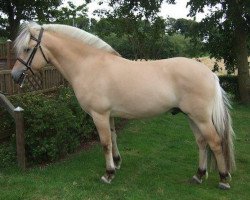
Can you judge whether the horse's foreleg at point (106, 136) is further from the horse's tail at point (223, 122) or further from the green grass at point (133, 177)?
the horse's tail at point (223, 122)

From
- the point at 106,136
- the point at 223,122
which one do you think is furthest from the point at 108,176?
the point at 223,122

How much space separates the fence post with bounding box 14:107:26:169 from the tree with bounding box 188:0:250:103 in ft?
35.4

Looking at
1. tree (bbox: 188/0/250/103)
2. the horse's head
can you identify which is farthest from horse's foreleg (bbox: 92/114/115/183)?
tree (bbox: 188/0/250/103)

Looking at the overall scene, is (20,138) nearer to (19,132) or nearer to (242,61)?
(19,132)

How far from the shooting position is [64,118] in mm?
6746

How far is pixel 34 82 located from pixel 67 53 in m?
4.25

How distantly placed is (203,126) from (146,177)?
1.40 metres

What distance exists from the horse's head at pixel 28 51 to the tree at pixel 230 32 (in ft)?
34.8

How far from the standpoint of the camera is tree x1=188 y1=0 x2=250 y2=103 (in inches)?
596

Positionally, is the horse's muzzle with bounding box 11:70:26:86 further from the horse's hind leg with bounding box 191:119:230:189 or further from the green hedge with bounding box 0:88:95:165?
the horse's hind leg with bounding box 191:119:230:189

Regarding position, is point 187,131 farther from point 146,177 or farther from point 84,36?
point 84,36

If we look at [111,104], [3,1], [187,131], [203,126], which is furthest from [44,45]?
[3,1]

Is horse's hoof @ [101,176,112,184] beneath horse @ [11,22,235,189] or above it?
beneath

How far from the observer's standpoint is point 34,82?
9.67 m
